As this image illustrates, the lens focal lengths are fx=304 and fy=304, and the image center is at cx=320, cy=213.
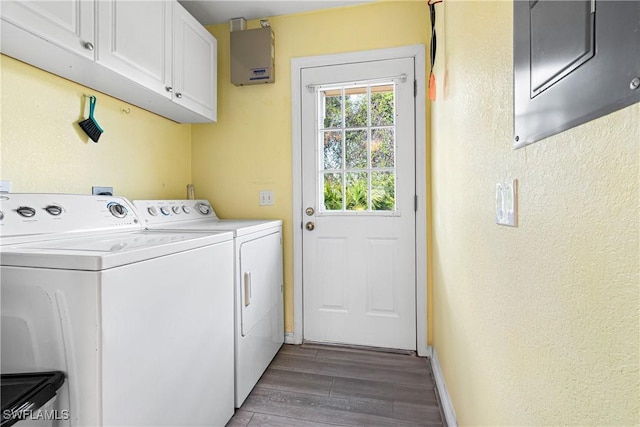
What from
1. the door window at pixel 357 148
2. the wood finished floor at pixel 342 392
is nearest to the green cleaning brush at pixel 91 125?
the door window at pixel 357 148

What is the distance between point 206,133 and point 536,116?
2314mm

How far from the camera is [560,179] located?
1.67 feet

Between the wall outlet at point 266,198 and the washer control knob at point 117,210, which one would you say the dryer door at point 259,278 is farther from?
the washer control knob at point 117,210

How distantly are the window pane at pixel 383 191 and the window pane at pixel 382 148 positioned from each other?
0.07 metres

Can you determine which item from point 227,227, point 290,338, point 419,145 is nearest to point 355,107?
point 419,145

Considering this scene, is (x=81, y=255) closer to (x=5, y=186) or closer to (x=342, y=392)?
(x=5, y=186)

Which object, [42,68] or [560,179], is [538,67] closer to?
[560,179]

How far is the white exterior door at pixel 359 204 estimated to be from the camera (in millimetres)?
2107

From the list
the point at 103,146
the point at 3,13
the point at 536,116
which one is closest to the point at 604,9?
the point at 536,116

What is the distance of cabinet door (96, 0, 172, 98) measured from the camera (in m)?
1.35

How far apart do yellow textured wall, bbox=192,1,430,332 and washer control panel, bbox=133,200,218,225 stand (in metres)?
0.15

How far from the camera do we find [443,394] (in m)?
1.55

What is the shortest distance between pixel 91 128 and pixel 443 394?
7.51ft

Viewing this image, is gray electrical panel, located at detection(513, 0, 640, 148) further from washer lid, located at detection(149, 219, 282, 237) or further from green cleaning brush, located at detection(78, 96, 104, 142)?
green cleaning brush, located at detection(78, 96, 104, 142)
